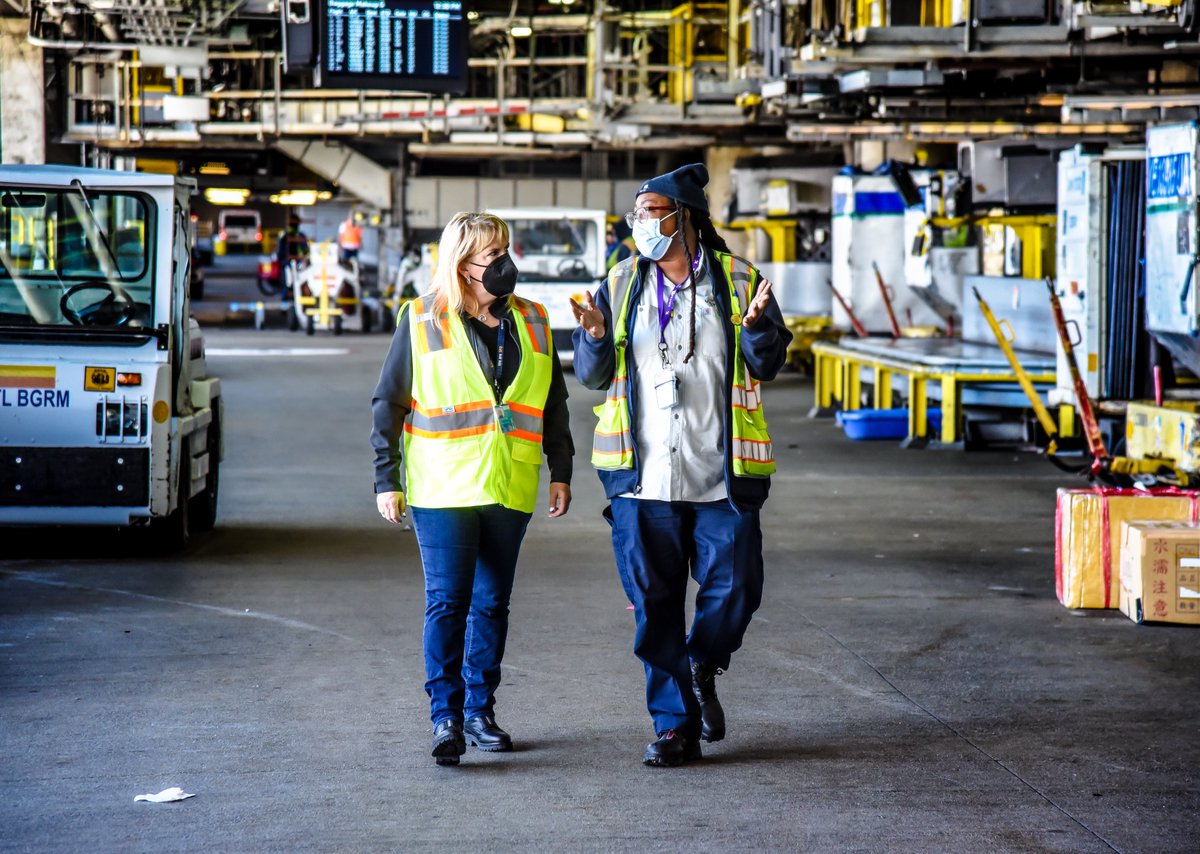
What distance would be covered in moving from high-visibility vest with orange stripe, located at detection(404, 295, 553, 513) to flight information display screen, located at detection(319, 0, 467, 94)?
12.3 m

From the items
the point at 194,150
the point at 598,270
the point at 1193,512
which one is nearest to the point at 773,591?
the point at 1193,512

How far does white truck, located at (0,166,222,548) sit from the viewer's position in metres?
9.30

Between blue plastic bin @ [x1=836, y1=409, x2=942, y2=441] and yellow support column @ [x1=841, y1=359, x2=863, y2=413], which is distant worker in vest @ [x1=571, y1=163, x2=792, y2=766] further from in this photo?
yellow support column @ [x1=841, y1=359, x2=863, y2=413]

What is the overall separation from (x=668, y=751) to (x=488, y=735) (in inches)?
24.9

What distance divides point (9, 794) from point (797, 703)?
2860 millimetres

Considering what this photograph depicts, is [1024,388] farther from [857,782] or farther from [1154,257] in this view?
[857,782]

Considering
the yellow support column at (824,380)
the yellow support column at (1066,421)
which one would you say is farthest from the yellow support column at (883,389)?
the yellow support column at (1066,421)

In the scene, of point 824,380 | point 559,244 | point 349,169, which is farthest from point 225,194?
point 824,380

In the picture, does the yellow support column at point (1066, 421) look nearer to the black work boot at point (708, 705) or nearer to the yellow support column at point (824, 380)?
the yellow support column at point (824, 380)

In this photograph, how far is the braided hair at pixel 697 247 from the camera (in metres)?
5.55

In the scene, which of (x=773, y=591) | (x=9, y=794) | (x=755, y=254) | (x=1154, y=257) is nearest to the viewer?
(x=9, y=794)

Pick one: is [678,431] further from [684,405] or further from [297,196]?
[297,196]

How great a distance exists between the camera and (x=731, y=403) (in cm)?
553

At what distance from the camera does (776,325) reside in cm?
547
